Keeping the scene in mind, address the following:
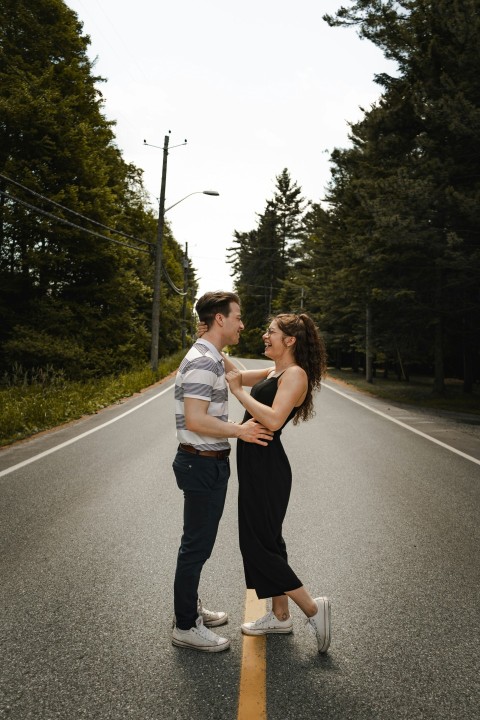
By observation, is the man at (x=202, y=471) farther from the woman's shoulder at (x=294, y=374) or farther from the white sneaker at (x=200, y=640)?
the woman's shoulder at (x=294, y=374)

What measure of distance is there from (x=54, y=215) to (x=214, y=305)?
18847 mm

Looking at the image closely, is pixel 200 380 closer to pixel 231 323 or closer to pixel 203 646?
pixel 231 323

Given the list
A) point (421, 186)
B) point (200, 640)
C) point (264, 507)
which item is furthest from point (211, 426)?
point (421, 186)

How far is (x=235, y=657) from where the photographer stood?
3111 millimetres

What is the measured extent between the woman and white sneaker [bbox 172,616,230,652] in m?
0.28

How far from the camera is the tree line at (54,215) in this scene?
21.4 m

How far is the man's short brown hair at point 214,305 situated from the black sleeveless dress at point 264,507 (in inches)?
20.3

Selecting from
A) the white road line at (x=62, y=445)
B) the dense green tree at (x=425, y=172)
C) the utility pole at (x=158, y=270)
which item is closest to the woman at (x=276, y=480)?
the white road line at (x=62, y=445)

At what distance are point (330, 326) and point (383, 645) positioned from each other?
1280 inches

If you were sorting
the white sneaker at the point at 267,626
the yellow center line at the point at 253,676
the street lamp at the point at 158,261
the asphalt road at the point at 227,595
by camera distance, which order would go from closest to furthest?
the yellow center line at the point at 253,676 → the asphalt road at the point at 227,595 → the white sneaker at the point at 267,626 → the street lamp at the point at 158,261

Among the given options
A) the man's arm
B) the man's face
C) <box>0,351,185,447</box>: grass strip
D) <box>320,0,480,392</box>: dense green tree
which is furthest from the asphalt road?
<box>320,0,480,392</box>: dense green tree

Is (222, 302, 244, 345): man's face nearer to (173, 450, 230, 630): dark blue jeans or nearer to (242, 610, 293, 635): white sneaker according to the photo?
(173, 450, 230, 630): dark blue jeans

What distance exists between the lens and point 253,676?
2896 millimetres

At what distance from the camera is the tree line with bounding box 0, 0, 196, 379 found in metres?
21.4
